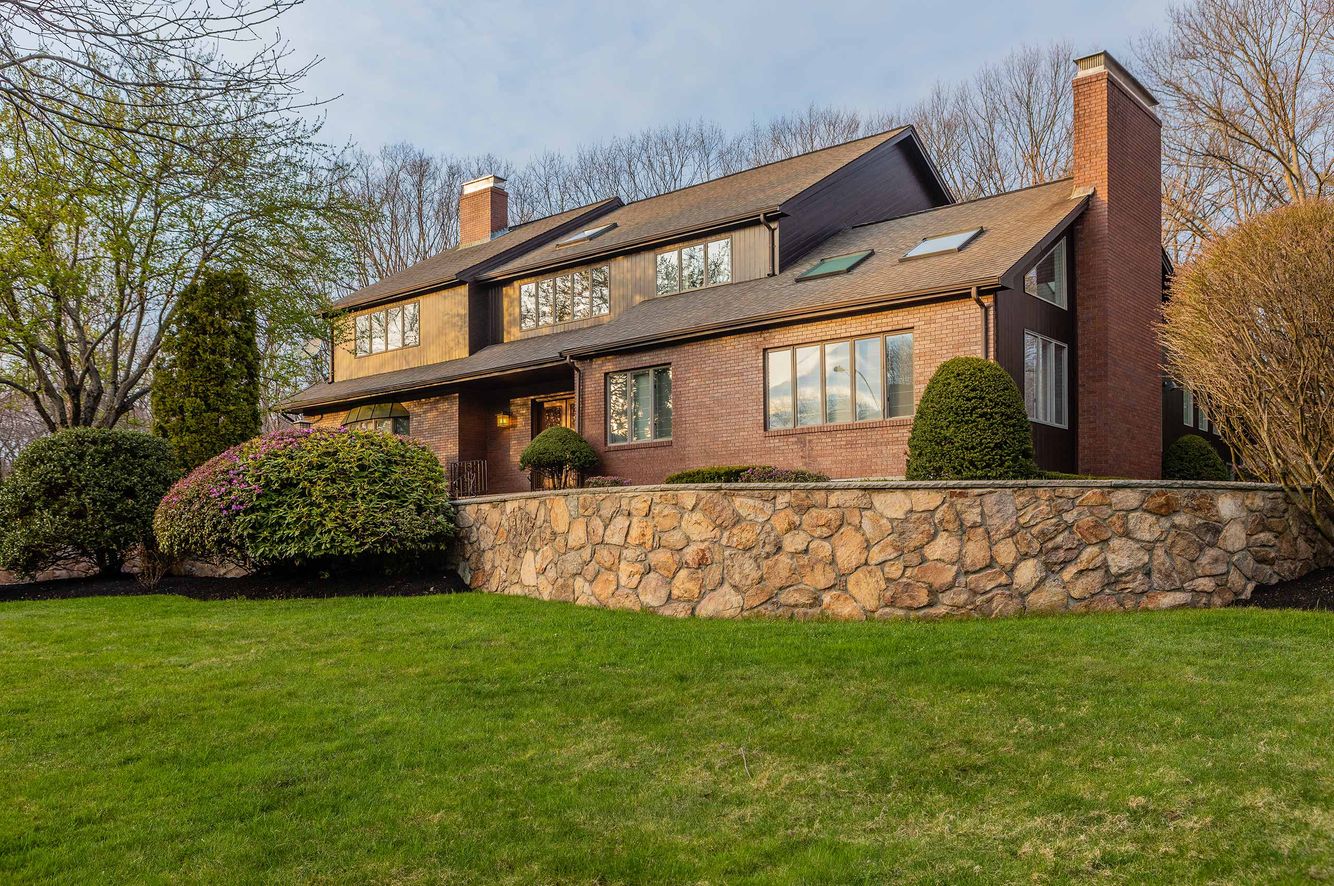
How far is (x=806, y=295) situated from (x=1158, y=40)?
1558 cm

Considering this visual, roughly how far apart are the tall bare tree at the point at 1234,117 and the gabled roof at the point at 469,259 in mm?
13738

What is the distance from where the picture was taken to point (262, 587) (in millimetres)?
11938

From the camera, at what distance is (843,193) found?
19438mm

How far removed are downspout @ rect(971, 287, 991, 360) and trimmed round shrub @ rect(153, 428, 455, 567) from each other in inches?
285

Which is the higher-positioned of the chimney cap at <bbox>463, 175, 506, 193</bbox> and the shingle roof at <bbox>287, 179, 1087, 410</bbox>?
the chimney cap at <bbox>463, 175, 506, 193</bbox>

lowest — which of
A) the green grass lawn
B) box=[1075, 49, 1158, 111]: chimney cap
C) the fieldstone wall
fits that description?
the green grass lawn

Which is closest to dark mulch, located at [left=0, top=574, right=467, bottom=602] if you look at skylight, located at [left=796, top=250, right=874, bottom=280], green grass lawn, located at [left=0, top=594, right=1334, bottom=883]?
green grass lawn, located at [left=0, top=594, right=1334, bottom=883]

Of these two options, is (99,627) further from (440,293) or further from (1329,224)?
(440,293)

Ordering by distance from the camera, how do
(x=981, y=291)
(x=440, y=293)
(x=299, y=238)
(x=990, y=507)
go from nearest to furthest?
(x=990, y=507)
(x=981, y=291)
(x=299, y=238)
(x=440, y=293)

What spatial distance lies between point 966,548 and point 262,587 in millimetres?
8125

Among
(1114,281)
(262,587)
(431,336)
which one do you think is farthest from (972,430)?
(431,336)

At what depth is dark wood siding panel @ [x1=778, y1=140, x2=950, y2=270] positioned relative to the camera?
18.3 meters

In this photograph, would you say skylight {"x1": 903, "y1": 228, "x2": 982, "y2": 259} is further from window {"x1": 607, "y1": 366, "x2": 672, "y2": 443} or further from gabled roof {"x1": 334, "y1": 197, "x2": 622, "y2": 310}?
gabled roof {"x1": 334, "y1": 197, "x2": 622, "y2": 310}

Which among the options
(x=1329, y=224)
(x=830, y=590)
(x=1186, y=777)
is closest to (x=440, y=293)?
(x=830, y=590)
